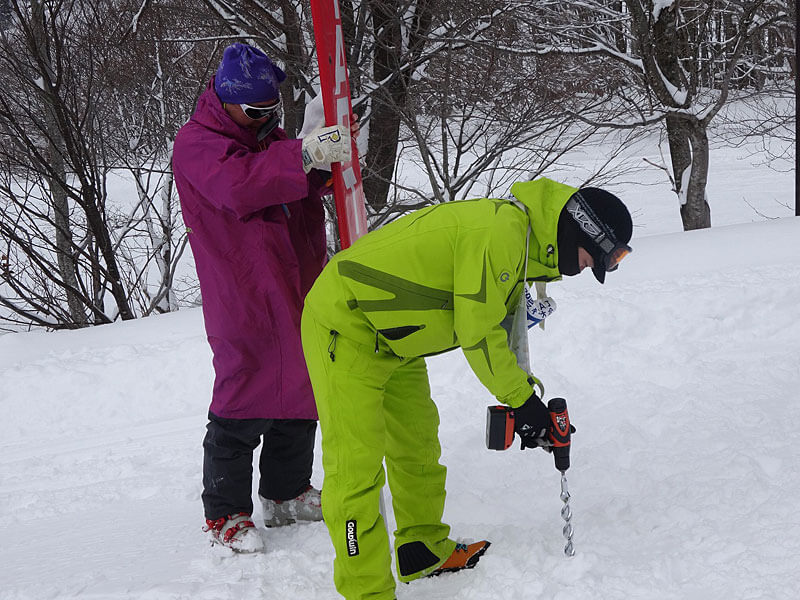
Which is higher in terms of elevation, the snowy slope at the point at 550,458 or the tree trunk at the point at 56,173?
the tree trunk at the point at 56,173

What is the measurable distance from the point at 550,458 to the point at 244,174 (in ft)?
6.33

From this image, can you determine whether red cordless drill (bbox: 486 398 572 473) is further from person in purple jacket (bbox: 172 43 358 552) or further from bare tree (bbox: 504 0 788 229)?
bare tree (bbox: 504 0 788 229)

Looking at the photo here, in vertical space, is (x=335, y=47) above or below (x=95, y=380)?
above

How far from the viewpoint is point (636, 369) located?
4.36 m

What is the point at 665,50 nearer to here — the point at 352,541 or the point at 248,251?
the point at 248,251

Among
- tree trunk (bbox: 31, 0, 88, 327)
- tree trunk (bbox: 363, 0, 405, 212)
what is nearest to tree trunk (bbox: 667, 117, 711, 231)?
tree trunk (bbox: 363, 0, 405, 212)

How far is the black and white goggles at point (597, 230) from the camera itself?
7.16 ft

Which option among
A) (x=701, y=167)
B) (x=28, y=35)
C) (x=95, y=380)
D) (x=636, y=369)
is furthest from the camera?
(x=701, y=167)

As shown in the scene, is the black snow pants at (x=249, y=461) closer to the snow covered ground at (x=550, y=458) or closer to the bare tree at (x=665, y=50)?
the snow covered ground at (x=550, y=458)

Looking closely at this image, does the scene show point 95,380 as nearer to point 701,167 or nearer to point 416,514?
point 416,514

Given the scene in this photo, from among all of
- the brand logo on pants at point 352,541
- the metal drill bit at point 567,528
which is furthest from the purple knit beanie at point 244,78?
the metal drill bit at point 567,528

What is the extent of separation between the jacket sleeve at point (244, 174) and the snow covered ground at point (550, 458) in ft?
4.47

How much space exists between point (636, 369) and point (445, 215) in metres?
2.47

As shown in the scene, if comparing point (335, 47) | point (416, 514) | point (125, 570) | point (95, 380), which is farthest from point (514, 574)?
point (95, 380)
